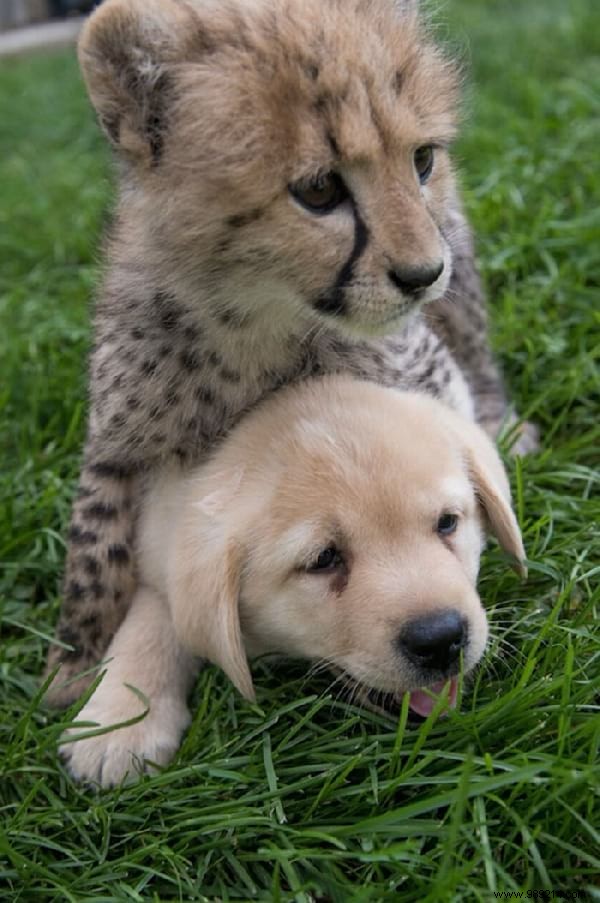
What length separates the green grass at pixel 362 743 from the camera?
2215 millimetres

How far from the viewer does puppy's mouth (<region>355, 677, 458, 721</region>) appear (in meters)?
2.42

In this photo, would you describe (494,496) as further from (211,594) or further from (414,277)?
(211,594)

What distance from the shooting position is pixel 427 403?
9.27 feet

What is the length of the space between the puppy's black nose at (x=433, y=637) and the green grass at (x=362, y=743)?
152 millimetres

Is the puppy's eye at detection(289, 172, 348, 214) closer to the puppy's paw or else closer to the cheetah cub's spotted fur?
the cheetah cub's spotted fur

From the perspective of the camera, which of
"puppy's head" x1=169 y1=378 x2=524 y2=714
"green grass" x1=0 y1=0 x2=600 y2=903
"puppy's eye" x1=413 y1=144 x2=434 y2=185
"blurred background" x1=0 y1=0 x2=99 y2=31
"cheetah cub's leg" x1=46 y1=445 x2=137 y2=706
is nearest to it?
"green grass" x1=0 y1=0 x2=600 y2=903

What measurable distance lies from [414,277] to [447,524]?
55 cm

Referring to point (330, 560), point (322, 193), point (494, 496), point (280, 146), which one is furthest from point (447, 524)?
point (280, 146)

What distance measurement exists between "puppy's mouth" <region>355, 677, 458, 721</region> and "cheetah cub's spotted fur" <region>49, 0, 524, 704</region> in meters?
0.72

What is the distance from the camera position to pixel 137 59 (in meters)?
2.54

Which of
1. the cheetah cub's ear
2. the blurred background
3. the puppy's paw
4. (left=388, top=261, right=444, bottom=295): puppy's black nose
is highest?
the cheetah cub's ear

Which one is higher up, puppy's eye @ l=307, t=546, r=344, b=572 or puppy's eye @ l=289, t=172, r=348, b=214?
puppy's eye @ l=289, t=172, r=348, b=214

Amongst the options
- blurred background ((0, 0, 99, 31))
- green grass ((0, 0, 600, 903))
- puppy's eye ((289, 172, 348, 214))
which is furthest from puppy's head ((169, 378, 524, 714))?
blurred background ((0, 0, 99, 31))

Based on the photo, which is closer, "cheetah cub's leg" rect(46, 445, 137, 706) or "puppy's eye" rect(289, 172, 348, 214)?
"puppy's eye" rect(289, 172, 348, 214)
